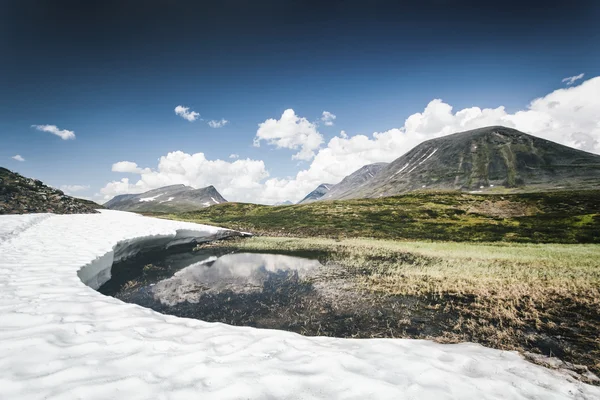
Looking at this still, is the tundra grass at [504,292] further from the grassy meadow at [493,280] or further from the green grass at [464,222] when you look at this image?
the green grass at [464,222]

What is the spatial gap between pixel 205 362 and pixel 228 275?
17.3 meters

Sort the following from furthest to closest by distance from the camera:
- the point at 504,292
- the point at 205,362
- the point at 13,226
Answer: the point at 13,226 → the point at 504,292 → the point at 205,362

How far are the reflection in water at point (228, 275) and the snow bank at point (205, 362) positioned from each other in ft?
28.0

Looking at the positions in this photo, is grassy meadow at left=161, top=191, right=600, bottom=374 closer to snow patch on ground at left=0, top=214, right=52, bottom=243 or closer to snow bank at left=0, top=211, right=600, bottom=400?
snow bank at left=0, top=211, right=600, bottom=400

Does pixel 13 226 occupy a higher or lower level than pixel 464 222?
higher

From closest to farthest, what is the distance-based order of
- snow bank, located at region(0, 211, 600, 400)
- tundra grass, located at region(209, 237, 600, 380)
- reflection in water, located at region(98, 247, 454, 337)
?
1. snow bank, located at region(0, 211, 600, 400)
2. tundra grass, located at region(209, 237, 600, 380)
3. reflection in water, located at region(98, 247, 454, 337)

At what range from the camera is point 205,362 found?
584 centimetres

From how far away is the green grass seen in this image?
47.0 meters

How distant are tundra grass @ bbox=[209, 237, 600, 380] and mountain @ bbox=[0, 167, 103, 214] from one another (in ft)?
122

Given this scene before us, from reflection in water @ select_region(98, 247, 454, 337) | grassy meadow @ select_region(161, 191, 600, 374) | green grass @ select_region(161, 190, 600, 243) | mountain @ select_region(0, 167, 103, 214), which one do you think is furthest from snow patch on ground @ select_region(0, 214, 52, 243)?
green grass @ select_region(161, 190, 600, 243)

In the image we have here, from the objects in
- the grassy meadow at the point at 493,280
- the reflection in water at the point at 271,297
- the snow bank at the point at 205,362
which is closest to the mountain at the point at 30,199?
the reflection in water at the point at 271,297

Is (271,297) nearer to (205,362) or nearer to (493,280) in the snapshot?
(205,362)

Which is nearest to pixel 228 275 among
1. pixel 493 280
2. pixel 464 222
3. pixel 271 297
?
pixel 271 297

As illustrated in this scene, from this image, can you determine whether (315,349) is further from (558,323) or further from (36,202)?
(36,202)
